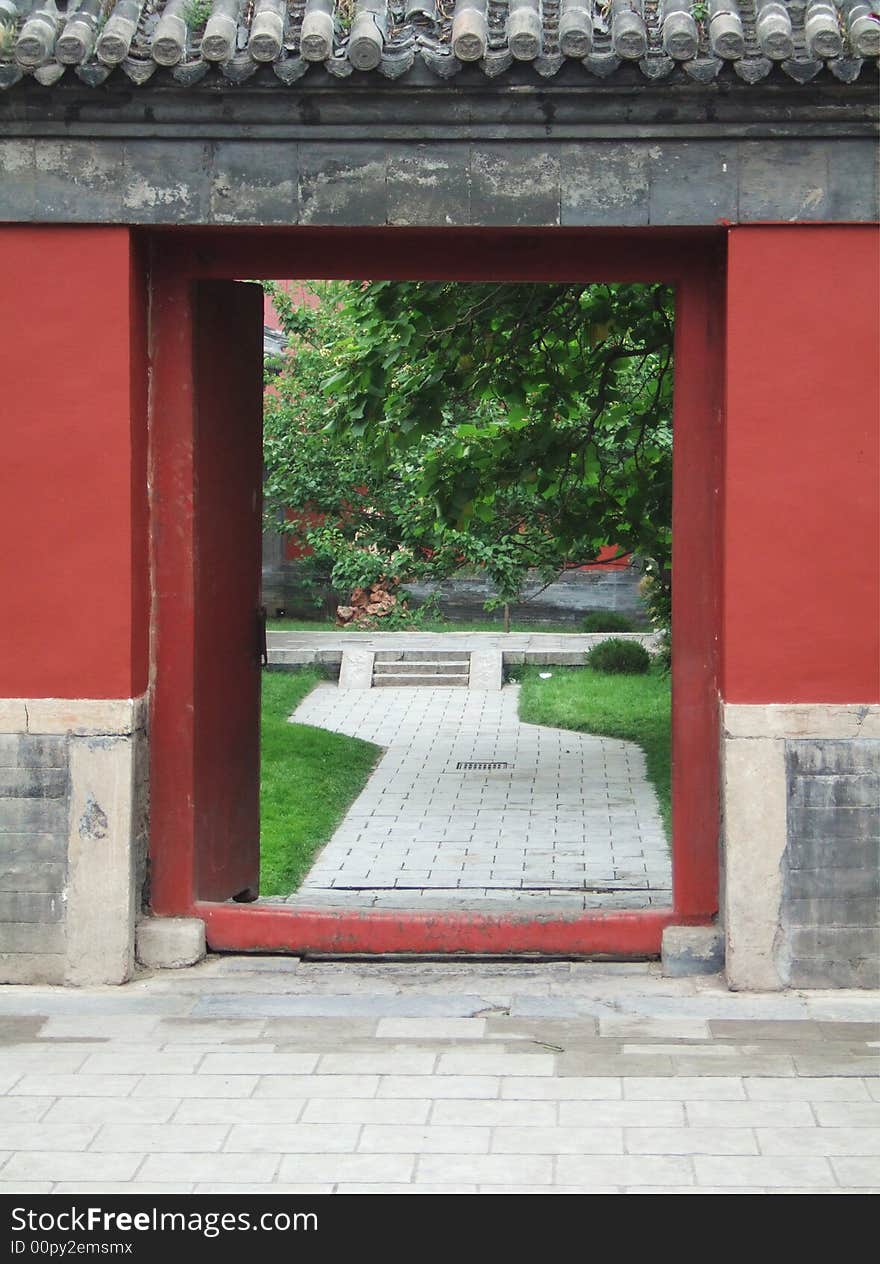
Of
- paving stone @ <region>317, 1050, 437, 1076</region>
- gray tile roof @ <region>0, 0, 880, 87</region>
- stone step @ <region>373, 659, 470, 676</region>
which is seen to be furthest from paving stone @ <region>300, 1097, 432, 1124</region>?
stone step @ <region>373, 659, 470, 676</region>

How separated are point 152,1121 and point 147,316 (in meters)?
3.07

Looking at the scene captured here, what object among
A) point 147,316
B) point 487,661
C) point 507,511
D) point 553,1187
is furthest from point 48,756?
point 487,661

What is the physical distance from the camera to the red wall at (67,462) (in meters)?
5.84

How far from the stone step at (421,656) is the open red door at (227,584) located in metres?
10.9

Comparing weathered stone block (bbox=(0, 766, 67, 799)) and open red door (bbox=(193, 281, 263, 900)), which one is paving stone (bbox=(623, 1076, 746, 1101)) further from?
weathered stone block (bbox=(0, 766, 67, 799))

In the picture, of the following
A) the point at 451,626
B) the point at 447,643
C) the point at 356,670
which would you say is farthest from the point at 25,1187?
the point at 451,626

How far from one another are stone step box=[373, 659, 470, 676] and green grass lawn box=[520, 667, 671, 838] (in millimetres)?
746

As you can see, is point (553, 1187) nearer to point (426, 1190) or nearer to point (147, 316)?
point (426, 1190)

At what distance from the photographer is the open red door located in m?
6.36

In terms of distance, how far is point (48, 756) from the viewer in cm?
589

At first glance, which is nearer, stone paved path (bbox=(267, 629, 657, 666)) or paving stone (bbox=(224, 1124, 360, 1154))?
paving stone (bbox=(224, 1124, 360, 1154))

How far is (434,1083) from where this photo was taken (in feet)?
16.0

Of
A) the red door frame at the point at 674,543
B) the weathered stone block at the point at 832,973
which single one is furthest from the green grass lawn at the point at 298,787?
the weathered stone block at the point at 832,973

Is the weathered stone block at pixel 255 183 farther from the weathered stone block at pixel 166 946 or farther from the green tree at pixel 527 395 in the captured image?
the green tree at pixel 527 395
